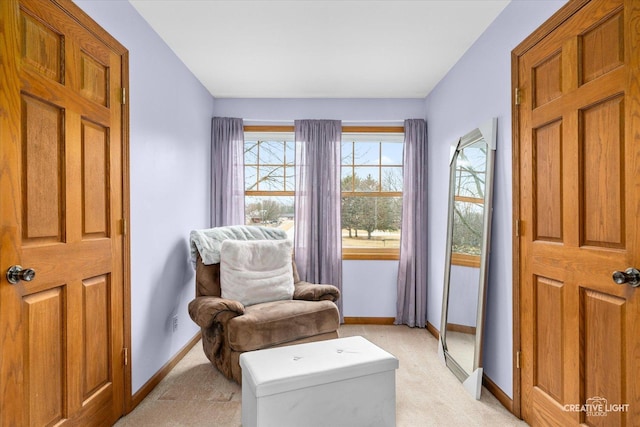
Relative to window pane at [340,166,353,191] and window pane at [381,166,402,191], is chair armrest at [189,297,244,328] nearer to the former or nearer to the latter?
window pane at [340,166,353,191]

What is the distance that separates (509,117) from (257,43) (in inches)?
72.7

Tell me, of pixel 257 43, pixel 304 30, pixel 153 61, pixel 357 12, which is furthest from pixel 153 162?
pixel 357 12

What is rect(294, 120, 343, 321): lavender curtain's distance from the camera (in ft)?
12.9

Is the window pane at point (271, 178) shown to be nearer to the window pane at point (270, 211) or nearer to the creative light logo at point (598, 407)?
the window pane at point (270, 211)

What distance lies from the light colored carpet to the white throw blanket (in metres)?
0.86

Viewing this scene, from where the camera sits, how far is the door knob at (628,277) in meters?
1.35

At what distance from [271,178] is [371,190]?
1.14 metres

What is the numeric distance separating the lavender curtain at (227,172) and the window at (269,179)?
19 cm

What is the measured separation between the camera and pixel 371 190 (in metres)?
4.20

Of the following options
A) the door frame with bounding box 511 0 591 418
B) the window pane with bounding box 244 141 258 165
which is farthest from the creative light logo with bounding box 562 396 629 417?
the window pane with bounding box 244 141 258 165

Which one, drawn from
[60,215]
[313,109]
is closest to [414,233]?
[313,109]

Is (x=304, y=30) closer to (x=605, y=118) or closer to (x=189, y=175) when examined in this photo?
(x=189, y=175)

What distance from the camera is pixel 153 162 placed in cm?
259

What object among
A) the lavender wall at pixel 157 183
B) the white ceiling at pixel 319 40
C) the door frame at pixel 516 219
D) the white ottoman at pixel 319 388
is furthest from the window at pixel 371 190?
the white ottoman at pixel 319 388
